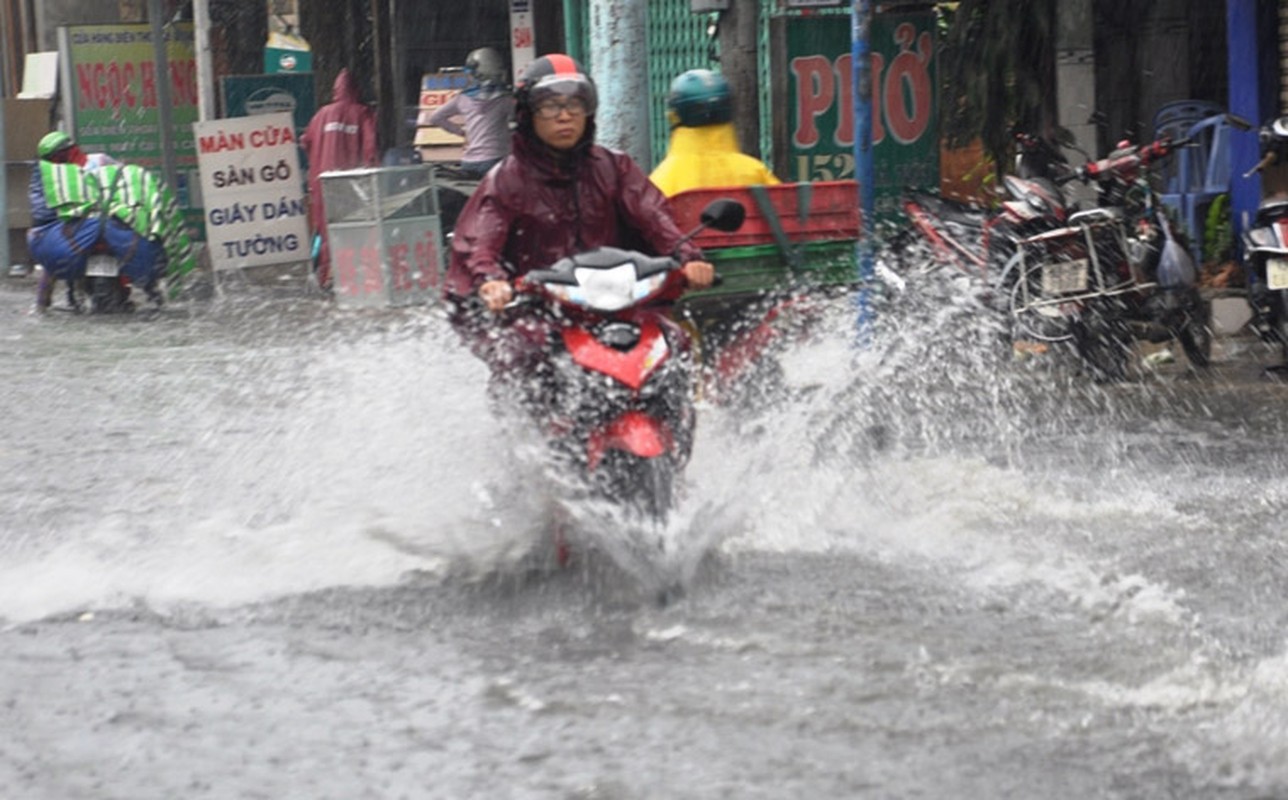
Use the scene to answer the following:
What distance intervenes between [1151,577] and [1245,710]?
1601 mm

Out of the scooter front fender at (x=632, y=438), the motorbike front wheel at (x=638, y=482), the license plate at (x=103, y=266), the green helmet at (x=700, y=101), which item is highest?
the green helmet at (x=700, y=101)

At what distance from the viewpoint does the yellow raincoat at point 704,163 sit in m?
8.66

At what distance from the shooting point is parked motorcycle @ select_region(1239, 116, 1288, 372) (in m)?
10.7

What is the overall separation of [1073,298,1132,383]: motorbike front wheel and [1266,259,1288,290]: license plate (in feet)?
2.51

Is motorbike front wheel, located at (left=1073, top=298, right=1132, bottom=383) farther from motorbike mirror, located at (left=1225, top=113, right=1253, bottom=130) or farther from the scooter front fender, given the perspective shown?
the scooter front fender

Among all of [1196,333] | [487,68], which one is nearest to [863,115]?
[1196,333]

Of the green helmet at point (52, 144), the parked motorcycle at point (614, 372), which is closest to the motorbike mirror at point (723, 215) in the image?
the parked motorcycle at point (614, 372)

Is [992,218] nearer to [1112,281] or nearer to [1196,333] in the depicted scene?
[1112,281]

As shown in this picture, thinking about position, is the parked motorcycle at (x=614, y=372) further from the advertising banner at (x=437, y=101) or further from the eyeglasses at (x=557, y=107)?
the advertising banner at (x=437, y=101)

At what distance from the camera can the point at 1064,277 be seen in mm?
11320

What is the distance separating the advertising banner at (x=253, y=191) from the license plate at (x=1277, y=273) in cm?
962

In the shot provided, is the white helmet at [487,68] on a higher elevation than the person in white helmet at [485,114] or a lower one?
higher

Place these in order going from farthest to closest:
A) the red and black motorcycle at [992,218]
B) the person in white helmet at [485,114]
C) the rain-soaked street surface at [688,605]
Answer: the person in white helmet at [485,114], the red and black motorcycle at [992,218], the rain-soaked street surface at [688,605]

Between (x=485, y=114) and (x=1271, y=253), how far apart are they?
8.21 m
